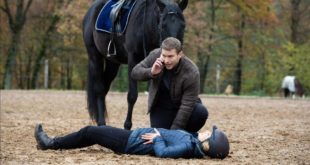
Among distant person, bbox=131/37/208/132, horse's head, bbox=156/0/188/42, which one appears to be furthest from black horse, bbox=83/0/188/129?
distant person, bbox=131/37/208/132

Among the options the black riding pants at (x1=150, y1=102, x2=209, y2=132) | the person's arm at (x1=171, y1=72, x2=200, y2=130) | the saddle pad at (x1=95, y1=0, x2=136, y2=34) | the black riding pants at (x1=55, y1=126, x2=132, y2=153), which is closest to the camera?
the black riding pants at (x1=55, y1=126, x2=132, y2=153)

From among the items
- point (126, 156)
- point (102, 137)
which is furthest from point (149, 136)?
point (102, 137)

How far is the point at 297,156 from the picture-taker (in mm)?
6641

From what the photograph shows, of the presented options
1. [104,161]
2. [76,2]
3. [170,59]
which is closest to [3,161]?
[104,161]

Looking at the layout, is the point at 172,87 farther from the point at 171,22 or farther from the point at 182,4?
the point at 182,4

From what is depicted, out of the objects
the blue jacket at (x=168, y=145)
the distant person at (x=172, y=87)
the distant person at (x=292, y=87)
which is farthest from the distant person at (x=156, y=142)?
the distant person at (x=292, y=87)

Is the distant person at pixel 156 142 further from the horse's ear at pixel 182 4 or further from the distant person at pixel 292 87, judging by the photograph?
the distant person at pixel 292 87

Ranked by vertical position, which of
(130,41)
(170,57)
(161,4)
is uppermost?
(161,4)

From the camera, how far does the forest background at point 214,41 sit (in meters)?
33.7

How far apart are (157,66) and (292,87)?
2431 centimetres

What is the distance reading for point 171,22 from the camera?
816 cm

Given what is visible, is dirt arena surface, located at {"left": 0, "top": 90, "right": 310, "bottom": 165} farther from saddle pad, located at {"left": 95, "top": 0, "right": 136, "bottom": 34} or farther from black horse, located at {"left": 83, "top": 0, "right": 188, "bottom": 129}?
saddle pad, located at {"left": 95, "top": 0, "right": 136, "bottom": 34}

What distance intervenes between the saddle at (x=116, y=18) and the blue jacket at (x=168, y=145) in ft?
11.3

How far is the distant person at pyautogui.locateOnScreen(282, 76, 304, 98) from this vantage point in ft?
97.9
